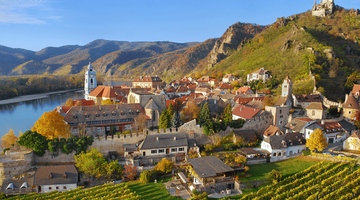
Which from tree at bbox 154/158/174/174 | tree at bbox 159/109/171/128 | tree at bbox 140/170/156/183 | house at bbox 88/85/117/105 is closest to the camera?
tree at bbox 140/170/156/183

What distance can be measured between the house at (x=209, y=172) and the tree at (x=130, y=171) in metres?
6.27

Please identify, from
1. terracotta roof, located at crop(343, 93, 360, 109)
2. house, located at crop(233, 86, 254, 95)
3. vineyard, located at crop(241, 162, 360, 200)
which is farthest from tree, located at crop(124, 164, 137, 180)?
house, located at crop(233, 86, 254, 95)

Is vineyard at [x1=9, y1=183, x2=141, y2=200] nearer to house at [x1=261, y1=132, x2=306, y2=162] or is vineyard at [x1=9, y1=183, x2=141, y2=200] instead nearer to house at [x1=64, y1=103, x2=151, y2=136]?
house at [x1=64, y1=103, x2=151, y2=136]

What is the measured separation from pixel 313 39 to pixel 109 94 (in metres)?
55.2

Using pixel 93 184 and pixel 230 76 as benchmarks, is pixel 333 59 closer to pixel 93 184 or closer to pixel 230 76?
pixel 230 76

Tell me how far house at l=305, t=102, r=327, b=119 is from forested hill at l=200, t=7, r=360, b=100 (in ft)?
32.7

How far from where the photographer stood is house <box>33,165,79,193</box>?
2400 cm

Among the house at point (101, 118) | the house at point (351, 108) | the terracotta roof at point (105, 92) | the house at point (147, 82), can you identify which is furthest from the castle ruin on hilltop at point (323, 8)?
the house at point (101, 118)

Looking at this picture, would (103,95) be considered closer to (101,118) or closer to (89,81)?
(89,81)

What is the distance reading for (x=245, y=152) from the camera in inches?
1140

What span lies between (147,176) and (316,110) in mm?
28610

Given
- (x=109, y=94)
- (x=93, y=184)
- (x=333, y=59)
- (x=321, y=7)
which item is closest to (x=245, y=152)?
(x=93, y=184)

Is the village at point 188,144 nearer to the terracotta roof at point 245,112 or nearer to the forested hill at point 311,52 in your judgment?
the terracotta roof at point 245,112

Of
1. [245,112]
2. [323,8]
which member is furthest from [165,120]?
[323,8]
